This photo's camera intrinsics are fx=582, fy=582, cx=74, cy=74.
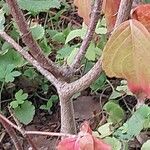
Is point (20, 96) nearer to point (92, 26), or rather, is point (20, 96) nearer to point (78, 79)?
point (78, 79)

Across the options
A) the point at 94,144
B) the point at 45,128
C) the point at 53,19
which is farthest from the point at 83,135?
the point at 53,19

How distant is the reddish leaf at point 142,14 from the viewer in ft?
3.55

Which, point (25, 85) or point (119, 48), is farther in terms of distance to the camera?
point (25, 85)

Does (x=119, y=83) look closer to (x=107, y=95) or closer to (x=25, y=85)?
(x=107, y=95)

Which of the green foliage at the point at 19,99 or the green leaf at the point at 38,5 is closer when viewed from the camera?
the green leaf at the point at 38,5

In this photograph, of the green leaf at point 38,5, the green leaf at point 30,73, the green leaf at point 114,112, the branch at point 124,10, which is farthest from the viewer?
the green leaf at point 30,73

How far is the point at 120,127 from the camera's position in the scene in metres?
1.66

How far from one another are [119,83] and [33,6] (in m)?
0.46

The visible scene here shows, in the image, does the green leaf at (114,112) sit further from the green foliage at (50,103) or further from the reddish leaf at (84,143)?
the reddish leaf at (84,143)

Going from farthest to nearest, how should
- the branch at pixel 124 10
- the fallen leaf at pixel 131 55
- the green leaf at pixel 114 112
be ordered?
the green leaf at pixel 114 112, the branch at pixel 124 10, the fallen leaf at pixel 131 55

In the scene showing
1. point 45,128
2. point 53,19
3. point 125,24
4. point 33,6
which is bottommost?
point 45,128

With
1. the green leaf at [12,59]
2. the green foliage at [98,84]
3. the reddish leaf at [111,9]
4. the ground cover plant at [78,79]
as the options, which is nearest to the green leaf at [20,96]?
the ground cover plant at [78,79]

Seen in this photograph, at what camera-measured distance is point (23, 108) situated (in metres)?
1.85

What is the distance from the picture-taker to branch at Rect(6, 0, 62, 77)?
1265mm
